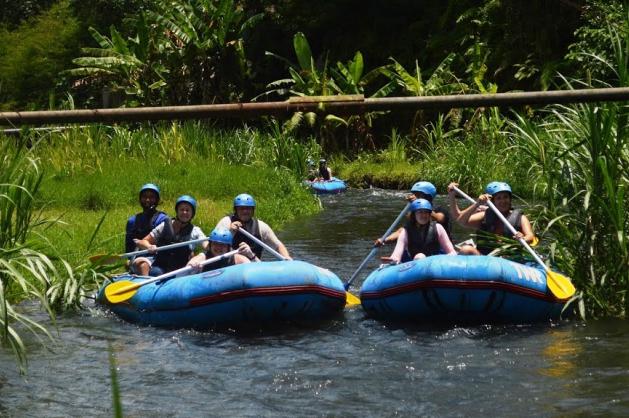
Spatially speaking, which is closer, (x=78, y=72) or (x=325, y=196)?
(x=325, y=196)

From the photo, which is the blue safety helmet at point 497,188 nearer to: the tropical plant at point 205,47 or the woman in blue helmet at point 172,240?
the woman in blue helmet at point 172,240

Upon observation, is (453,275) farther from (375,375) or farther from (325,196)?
(325,196)

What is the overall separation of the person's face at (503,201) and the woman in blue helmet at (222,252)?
2.35 m

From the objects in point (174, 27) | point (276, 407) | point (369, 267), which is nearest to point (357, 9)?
point (174, 27)

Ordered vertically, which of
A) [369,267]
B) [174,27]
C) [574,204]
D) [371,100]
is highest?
[174,27]

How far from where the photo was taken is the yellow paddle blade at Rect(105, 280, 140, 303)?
1095 cm

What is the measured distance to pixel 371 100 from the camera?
491 centimetres

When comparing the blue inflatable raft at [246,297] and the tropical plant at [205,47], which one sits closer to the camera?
the blue inflatable raft at [246,297]

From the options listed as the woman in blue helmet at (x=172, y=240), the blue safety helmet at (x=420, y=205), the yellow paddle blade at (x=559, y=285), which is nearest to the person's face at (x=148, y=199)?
the woman in blue helmet at (x=172, y=240)

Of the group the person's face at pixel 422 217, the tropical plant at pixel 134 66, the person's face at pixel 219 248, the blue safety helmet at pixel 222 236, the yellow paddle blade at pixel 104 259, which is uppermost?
the tropical plant at pixel 134 66

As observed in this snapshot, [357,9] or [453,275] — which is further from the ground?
[357,9]

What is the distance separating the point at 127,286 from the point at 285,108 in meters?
6.52

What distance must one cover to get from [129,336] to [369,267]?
15.8 ft

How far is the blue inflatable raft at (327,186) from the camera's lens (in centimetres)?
2297
